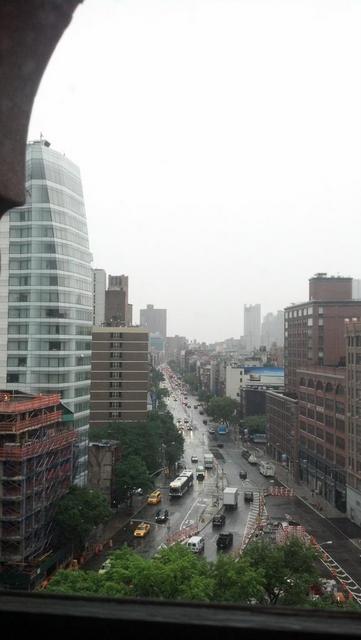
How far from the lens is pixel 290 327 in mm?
61188

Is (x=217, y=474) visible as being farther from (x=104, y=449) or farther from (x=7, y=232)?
(x=7, y=232)

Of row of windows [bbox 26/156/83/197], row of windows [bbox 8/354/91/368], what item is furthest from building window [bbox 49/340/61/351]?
row of windows [bbox 26/156/83/197]

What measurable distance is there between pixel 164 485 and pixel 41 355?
61.8ft

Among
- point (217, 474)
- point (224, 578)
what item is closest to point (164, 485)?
Result: point (217, 474)

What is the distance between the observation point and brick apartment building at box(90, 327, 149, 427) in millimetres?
51469

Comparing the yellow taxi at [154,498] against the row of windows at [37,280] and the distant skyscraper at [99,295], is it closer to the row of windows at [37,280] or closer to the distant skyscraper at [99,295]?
the row of windows at [37,280]

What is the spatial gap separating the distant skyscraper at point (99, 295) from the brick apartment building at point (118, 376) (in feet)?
160

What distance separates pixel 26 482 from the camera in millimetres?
23109

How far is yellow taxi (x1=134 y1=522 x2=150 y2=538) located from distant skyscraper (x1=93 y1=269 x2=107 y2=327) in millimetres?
70510

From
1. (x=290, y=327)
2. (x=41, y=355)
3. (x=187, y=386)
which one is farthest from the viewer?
(x=187, y=386)

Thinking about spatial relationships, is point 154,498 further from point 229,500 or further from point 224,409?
point 224,409

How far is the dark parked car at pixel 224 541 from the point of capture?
2873 cm

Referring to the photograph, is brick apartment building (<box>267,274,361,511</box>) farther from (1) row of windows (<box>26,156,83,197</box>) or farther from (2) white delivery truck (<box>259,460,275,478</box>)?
(1) row of windows (<box>26,156,83,197</box>)

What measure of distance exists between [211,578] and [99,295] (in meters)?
96.8
